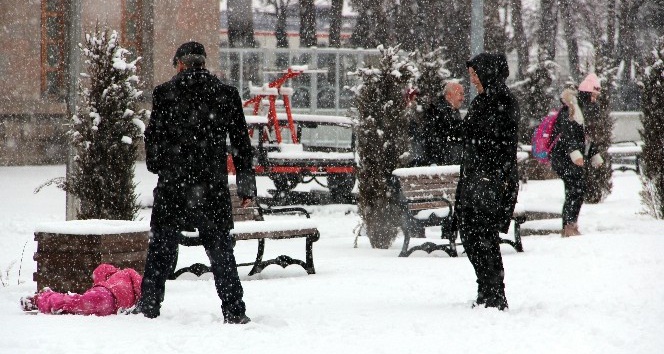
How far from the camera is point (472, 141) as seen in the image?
749 centimetres

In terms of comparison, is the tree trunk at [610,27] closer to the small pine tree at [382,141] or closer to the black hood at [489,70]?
the small pine tree at [382,141]

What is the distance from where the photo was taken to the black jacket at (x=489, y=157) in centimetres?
742

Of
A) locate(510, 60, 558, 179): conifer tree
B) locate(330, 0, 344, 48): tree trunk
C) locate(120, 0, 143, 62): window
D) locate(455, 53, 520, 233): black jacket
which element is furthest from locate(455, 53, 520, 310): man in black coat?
locate(330, 0, 344, 48): tree trunk

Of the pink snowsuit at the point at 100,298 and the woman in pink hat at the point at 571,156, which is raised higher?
the woman in pink hat at the point at 571,156

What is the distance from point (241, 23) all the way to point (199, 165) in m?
27.3

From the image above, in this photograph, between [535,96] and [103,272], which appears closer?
[103,272]

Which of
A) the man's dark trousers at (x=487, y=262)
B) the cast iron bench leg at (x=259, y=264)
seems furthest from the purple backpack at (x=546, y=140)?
the man's dark trousers at (x=487, y=262)

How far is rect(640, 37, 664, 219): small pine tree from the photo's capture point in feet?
47.2

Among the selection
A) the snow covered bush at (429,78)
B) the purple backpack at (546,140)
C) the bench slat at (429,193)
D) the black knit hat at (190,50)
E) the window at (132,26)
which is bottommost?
the bench slat at (429,193)

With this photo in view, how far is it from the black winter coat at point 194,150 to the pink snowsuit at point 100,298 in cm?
Result: 65

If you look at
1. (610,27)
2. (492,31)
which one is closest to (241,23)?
(492,31)

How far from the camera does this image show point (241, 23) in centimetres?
3366

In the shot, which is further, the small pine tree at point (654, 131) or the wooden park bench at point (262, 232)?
the small pine tree at point (654, 131)

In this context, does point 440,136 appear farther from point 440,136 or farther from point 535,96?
point 535,96
